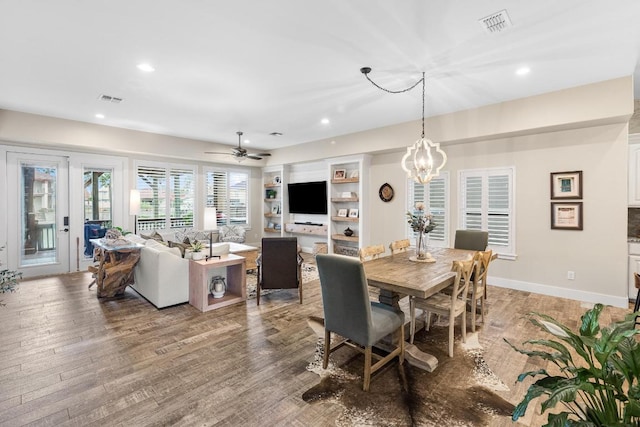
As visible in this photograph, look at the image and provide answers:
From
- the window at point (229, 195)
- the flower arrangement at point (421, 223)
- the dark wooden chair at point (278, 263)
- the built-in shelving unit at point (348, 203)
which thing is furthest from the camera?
the window at point (229, 195)

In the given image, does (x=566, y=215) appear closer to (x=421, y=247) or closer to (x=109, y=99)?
(x=421, y=247)

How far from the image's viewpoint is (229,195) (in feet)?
28.4

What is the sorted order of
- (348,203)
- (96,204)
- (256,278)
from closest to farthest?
(256,278)
(96,204)
(348,203)

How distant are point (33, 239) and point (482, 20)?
7770 millimetres

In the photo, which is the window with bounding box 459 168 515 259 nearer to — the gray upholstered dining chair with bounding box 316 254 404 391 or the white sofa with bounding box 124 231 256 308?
the gray upholstered dining chair with bounding box 316 254 404 391

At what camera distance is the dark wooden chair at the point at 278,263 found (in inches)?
164

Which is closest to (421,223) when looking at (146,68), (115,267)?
(146,68)

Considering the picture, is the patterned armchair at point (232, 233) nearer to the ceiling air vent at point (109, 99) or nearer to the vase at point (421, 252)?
the ceiling air vent at point (109, 99)

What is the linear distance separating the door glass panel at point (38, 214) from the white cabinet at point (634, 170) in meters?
9.83

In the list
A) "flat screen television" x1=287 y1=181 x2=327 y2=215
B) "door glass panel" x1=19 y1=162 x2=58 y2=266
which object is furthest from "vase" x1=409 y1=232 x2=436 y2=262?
"door glass panel" x1=19 y1=162 x2=58 y2=266

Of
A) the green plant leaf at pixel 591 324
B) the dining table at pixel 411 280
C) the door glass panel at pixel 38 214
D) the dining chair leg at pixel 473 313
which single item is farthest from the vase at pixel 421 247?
the door glass panel at pixel 38 214

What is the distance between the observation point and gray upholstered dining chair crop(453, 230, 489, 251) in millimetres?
4578

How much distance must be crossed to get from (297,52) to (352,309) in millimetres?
2533

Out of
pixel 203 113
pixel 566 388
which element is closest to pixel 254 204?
pixel 203 113
